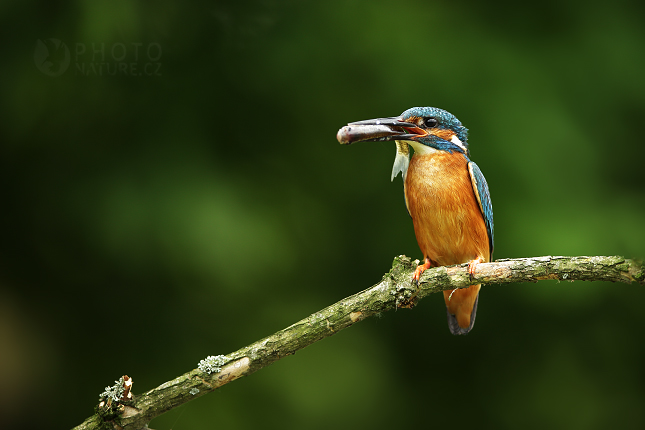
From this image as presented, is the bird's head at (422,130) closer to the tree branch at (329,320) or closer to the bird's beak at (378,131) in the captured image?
the bird's beak at (378,131)

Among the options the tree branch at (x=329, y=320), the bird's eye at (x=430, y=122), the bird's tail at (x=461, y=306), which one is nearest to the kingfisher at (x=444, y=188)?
the bird's eye at (x=430, y=122)

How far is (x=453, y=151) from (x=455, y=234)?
1.44 ft

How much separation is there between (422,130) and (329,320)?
3.81 ft

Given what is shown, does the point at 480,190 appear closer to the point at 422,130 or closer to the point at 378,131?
the point at 422,130

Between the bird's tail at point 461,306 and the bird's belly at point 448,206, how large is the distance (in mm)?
311

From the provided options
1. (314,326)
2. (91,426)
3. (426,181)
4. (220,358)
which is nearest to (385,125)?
(426,181)

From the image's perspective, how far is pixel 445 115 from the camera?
9.53ft

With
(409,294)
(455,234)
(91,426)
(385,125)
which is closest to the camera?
(91,426)

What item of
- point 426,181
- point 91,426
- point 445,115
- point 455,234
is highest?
point 445,115

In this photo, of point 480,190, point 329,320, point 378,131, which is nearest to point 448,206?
point 480,190

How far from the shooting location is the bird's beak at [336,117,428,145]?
8.44 ft

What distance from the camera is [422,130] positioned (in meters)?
2.86

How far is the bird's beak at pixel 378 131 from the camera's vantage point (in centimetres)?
257

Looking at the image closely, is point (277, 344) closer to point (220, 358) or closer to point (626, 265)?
point (220, 358)
